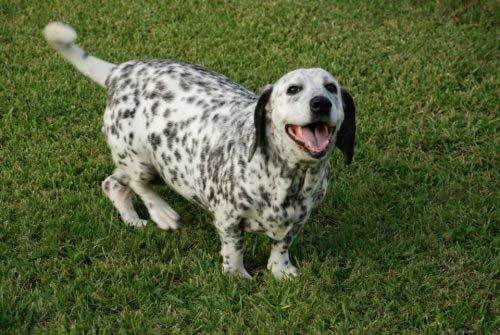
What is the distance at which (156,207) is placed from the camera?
5.09m

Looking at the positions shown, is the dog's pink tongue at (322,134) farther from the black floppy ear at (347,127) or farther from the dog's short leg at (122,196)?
the dog's short leg at (122,196)

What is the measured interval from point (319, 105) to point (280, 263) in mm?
1343

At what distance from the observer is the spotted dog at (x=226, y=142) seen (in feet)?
12.6

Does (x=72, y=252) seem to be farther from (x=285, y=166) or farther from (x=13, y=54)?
(x=13, y=54)

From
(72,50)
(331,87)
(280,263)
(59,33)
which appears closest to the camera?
(331,87)

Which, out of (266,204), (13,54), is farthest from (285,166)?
(13,54)

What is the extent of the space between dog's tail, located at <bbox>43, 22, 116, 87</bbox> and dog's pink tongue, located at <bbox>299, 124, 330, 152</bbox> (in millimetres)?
1958

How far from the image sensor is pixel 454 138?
6.14m

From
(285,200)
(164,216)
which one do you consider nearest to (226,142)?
(285,200)

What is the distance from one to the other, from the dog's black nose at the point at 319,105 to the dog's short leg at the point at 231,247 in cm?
96

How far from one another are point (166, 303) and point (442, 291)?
1.72 metres

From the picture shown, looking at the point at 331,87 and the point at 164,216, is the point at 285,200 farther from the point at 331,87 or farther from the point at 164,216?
the point at 164,216

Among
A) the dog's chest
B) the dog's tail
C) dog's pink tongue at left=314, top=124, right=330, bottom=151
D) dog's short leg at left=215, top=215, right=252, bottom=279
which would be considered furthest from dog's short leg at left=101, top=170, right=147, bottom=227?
dog's pink tongue at left=314, top=124, right=330, bottom=151

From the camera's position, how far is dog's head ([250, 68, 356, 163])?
368 centimetres
